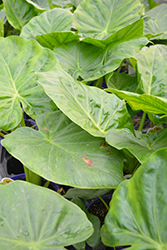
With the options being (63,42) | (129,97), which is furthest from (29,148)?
(63,42)

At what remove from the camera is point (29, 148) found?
618mm

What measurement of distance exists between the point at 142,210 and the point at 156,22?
1.22 metres

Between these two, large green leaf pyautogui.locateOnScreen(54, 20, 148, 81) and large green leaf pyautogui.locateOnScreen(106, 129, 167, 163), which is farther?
large green leaf pyautogui.locateOnScreen(54, 20, 148, 81)

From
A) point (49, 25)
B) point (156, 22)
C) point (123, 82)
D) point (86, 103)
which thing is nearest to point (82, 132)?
point (86, 103)

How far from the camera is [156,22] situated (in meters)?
1.34

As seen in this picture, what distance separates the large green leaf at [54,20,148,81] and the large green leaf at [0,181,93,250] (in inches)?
23.3

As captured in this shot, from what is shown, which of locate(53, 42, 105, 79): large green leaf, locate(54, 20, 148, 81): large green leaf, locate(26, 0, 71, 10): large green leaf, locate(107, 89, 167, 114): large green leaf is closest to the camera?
locate(107, 89, 167, 114): large green leaf

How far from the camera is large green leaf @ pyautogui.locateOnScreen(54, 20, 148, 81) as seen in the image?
950 mm

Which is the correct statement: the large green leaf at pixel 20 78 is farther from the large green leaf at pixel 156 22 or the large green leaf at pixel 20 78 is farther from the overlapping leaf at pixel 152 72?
the large green leaf at pixel 156 22

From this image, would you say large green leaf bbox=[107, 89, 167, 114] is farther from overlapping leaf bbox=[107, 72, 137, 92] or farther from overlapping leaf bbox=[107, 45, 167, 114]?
overlapping leaf bbox=[107, 72, 137, 92]

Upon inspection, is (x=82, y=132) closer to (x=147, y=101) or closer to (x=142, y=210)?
(x=147, y=101)

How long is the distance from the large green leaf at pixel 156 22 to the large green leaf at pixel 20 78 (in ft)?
2.17

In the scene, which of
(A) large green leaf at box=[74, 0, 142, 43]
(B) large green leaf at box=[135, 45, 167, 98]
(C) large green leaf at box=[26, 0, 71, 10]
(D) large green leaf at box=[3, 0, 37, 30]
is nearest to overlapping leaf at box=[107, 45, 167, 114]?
(B) large green leaf at box=[135, 45, 167, 98]

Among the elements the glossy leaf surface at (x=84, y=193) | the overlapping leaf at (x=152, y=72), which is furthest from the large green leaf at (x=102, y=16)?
the glossy leaf surface at (x=84, y=193)
